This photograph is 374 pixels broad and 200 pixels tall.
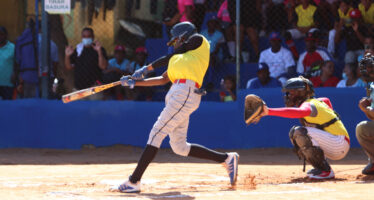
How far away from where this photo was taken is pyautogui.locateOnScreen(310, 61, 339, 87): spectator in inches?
381

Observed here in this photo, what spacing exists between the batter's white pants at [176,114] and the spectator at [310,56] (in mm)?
4478

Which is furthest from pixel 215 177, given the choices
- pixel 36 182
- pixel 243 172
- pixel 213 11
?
pixel 213 11

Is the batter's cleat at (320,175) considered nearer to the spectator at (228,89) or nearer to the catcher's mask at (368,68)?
the catcher's mask at (368,68)

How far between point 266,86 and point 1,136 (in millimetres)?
4503

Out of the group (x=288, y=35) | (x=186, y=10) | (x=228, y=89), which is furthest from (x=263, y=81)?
(x=186, y=10)

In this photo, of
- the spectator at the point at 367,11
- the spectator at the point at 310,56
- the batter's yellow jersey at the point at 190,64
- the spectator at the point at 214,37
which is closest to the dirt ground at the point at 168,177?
the batter's yellow jersey at the point at 190,64

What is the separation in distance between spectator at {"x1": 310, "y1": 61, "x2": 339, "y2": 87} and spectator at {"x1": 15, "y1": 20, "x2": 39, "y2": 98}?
4573 millimetres

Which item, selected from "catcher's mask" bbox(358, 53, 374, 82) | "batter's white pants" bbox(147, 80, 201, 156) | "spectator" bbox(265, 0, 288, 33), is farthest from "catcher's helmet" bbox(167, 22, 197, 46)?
"spectator" bbox(265, 0, 288, 33)

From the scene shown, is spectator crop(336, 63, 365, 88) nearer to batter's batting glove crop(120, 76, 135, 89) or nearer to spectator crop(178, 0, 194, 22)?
spectator crop(178, 0, 194, 22)

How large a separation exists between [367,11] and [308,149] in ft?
15.7

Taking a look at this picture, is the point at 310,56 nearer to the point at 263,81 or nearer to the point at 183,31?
the point at 263,81

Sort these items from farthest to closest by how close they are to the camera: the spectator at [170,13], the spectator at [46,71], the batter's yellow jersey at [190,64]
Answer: the spectator at [170,13] < the spectator at [46,71] < the batter's yellow jersey at [190,64]

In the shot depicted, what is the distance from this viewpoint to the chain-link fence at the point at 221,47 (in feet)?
32.7

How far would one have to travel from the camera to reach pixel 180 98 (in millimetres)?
5762
